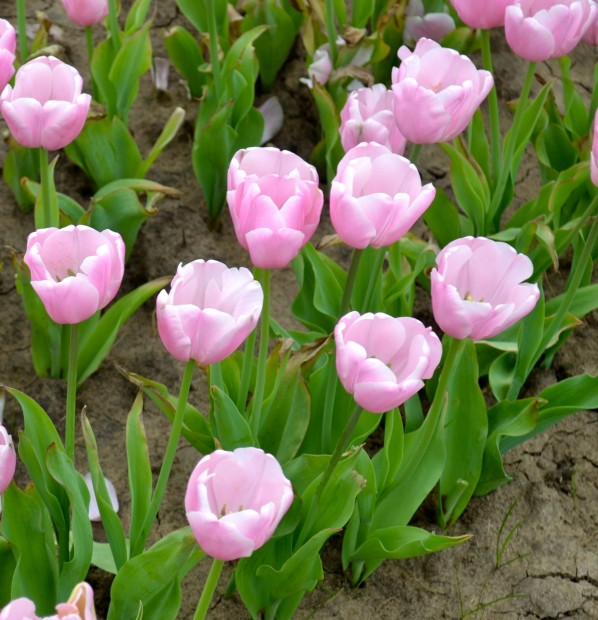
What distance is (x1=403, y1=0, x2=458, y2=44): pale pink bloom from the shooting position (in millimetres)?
2709

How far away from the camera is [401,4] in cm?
270

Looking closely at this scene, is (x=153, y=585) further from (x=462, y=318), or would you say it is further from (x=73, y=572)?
(x=462, y=318)

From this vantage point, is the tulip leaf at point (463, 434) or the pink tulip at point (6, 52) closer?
the pink tulip at point (6, 52)

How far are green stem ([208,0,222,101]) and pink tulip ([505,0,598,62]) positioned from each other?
643 millimetres

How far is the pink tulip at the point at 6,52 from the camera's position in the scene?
1684 millimetres

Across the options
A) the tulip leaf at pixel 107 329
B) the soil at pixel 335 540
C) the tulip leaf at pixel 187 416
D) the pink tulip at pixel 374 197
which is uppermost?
the pink tulip at pixel 374 197

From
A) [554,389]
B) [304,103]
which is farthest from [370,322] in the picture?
[304,103]

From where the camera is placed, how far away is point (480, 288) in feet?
5.05

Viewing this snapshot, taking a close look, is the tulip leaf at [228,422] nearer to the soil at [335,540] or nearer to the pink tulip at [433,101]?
the soil at [335,540]

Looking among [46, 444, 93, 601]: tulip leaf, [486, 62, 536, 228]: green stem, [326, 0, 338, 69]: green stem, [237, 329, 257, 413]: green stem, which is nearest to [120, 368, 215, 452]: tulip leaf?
[237, 329, 257, 413]: green stem

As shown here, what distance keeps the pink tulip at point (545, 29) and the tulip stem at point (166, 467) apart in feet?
2.88

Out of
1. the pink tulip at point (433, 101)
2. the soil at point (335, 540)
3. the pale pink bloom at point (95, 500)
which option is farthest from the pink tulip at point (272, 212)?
the soil at point (335, 540)

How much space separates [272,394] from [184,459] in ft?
1.52

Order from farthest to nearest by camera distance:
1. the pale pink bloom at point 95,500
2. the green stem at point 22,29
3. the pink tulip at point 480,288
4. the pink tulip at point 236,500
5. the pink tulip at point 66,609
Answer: the green stem at point 22,29 < the pale pink bloom at point 95,500 < the pink tulip at point 480,288 < the pink tulip at point 236,500 < the pink tulip at point 66,609
